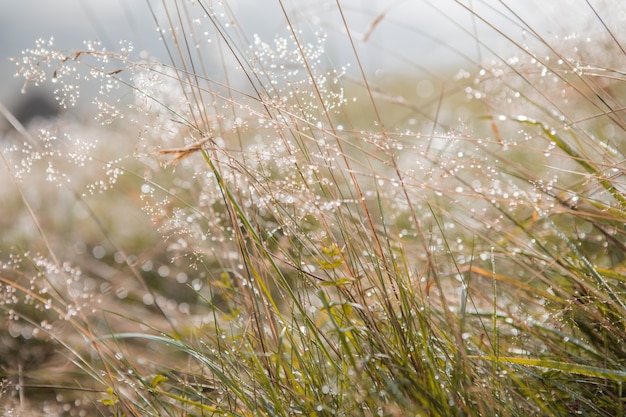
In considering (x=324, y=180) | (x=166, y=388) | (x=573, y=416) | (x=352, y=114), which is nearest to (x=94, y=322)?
(x=166, y=388)

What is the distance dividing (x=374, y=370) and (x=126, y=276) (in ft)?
6.32

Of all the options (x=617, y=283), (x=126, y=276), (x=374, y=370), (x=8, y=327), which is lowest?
(x=8, y=327)

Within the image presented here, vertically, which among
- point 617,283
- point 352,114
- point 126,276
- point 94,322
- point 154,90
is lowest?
point 94,322

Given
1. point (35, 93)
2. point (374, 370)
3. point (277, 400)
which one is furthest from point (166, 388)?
point (35, 93)

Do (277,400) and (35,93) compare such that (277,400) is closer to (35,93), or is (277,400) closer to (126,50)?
(126,50)

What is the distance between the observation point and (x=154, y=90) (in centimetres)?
146

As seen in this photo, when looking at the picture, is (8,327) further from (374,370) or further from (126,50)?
(374,370)

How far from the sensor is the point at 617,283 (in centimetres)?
148

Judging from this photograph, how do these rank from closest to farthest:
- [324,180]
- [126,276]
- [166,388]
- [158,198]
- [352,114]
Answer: [324,180]
[166,388]
[126,276]
[158,198]
[352,114]

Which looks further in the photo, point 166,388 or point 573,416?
point 166,388

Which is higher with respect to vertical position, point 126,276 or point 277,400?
point 277,400

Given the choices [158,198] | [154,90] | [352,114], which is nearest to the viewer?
[154,90]

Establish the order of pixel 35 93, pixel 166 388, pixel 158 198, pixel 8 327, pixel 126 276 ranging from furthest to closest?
1. pixel 35 93
2. pixel 158 198
3. pixel 126 276
4. pixel 8 327
5. pixel 166 388

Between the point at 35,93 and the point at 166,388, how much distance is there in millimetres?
9687
